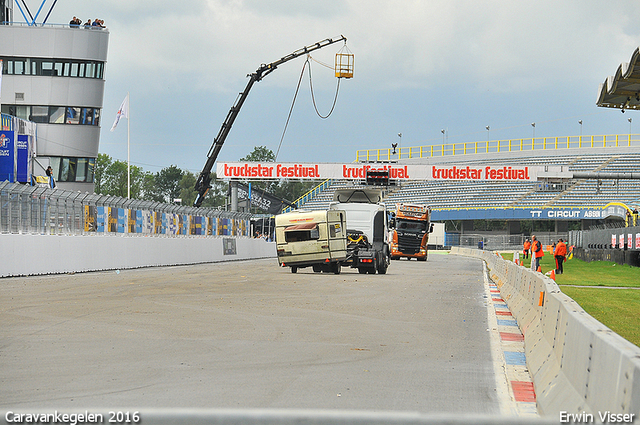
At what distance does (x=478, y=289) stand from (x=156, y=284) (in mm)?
9445

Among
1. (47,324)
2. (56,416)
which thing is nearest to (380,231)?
(47,324)

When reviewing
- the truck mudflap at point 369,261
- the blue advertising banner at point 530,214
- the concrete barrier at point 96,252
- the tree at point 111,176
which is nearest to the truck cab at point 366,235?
the truck mudflap at point 369,261

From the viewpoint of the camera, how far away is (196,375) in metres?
8.27

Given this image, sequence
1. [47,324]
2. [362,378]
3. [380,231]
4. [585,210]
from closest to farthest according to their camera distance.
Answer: [362,378] < [47,324] < [380,231] < [585,210]

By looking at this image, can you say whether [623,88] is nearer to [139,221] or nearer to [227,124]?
[139,221]

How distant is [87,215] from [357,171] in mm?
41347

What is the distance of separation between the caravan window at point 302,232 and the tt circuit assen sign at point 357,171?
123 feet

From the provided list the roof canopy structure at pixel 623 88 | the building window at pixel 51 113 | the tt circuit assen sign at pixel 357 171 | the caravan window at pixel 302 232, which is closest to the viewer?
the roof canopy structure at pixel 623 88

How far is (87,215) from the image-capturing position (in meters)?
30.3

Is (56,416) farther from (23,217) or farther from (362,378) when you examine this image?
(23,217)

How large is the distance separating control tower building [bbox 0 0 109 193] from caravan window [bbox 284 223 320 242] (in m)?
33.5

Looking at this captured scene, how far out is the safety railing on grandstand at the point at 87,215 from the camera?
83.4ft

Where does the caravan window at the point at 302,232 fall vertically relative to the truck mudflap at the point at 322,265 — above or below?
above

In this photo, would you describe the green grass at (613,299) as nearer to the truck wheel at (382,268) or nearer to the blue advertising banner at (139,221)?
the truck wheel at (382,268)
